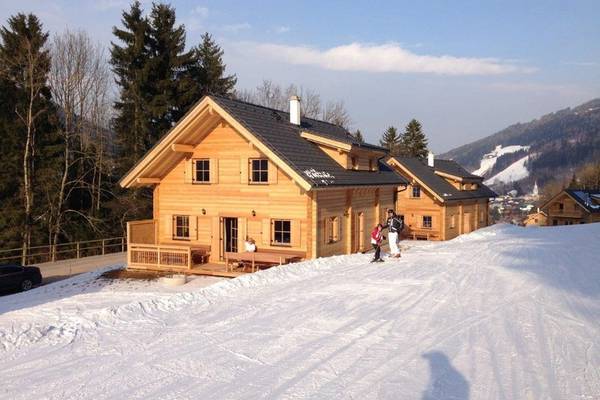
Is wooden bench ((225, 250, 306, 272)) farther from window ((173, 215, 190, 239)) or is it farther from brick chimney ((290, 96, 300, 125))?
brick chimney ((290, 96, 300, 125))

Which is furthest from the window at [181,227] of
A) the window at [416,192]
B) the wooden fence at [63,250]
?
the window at [416,192]

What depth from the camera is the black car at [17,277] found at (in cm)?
1920

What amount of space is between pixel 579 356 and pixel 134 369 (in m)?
6.96

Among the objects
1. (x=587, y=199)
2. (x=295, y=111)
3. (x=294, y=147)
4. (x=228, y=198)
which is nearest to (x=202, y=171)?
(x=228, y=198)

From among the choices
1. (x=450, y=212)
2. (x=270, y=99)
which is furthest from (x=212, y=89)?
(x=450, y=212)

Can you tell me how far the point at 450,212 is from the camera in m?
37.5

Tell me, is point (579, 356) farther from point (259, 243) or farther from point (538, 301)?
point (259, 243)

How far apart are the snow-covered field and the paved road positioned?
31.5ft

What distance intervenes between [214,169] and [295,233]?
15.7 ft

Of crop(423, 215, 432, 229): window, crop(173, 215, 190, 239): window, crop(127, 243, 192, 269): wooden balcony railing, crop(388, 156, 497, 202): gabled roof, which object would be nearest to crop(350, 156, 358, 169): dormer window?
crop(173, 215, 190, 239): window

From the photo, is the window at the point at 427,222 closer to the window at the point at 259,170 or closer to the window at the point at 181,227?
the window at the point at 259,170

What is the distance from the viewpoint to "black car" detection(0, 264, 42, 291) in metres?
19.2

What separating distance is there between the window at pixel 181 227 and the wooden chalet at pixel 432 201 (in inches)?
686

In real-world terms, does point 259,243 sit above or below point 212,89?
below
